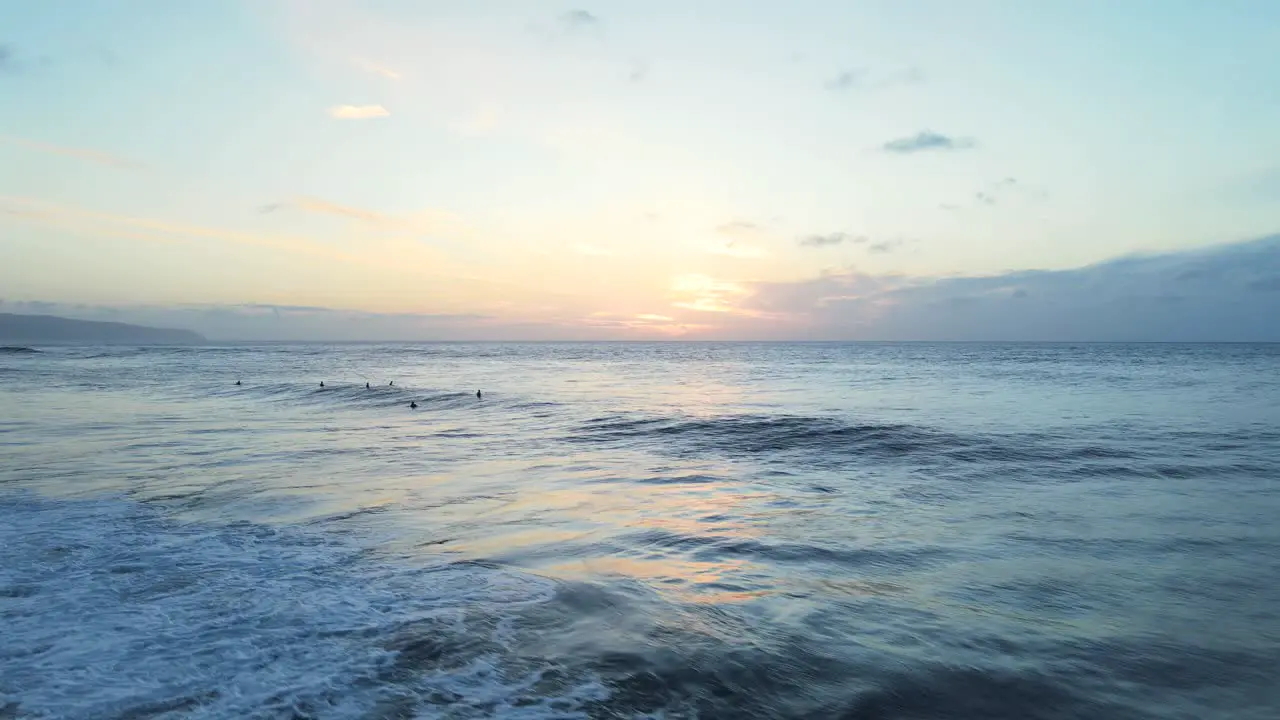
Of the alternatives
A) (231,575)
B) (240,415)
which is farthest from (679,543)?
(240,415)

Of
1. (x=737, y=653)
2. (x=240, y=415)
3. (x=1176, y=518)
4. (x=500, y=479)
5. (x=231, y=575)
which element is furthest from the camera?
(x=240, y=415)

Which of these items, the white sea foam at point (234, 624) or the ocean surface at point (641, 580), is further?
the ocean surface at point (641, 580)

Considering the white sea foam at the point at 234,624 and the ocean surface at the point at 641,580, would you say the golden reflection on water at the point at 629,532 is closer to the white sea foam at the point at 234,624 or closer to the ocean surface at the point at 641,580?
the ocean surface at the point at 641,580

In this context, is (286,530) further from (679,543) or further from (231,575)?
(679,543)

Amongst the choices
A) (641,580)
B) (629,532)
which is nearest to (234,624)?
(641,580)

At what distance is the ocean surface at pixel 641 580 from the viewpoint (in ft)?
17.1

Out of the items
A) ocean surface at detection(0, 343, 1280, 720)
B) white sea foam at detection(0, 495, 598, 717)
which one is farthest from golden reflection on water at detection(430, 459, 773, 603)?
white sea foam at detection(0, 495, 598, 717)

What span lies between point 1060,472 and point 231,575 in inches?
590

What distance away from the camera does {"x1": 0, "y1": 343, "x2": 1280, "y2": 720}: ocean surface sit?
17.1 feet

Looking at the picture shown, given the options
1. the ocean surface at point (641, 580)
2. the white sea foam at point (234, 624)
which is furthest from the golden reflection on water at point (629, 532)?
the white sea foam at point (234, 624)

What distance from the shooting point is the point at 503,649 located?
589 cm

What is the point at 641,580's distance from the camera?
7.73 meters

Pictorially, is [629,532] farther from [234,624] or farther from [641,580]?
[234,624]

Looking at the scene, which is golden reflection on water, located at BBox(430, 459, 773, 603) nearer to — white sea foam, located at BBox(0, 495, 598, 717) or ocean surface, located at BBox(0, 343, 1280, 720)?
ocean surface, located at BBox(0, 343, 1280, 720)
